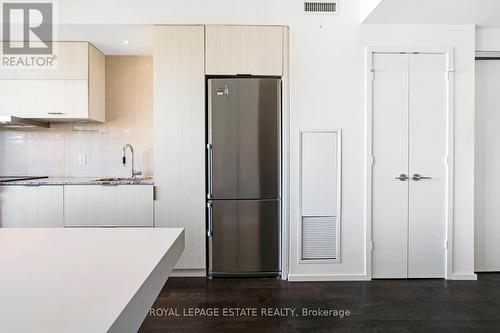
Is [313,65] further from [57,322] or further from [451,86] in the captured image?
[57,322]

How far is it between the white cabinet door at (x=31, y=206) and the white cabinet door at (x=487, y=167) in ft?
13.8

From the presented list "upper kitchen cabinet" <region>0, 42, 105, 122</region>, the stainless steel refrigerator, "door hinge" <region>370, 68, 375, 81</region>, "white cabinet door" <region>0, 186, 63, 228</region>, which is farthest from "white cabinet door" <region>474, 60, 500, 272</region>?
"white cabinet door" <region>0, 186, 63, 228</region>

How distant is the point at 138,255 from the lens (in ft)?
3.07

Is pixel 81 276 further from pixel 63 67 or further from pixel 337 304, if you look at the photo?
pixel 63 67

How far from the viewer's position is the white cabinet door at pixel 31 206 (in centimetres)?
295

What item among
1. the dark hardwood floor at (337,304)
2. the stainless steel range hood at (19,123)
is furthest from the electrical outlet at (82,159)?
the dark hardwood floor at (337,304)

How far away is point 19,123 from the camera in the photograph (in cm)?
322

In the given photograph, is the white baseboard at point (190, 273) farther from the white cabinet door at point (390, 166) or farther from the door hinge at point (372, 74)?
the door hinge at point (372, 74)

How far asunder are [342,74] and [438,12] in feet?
3.10

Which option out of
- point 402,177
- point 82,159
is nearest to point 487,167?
point 402,177

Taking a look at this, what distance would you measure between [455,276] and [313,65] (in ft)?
8.16

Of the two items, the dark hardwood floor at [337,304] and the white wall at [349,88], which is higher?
the white wall at [349,88]

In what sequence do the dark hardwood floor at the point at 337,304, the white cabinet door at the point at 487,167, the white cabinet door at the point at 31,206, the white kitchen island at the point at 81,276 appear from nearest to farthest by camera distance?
the white kitchen island at the point at 81,276
the dark hardwood floor at the point at 337,304
the white cabinet door at the point at 31,206
the white cabinet door at the point at 487,167

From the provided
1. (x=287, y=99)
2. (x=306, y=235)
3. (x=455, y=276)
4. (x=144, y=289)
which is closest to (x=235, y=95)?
(x=287, y=99)
